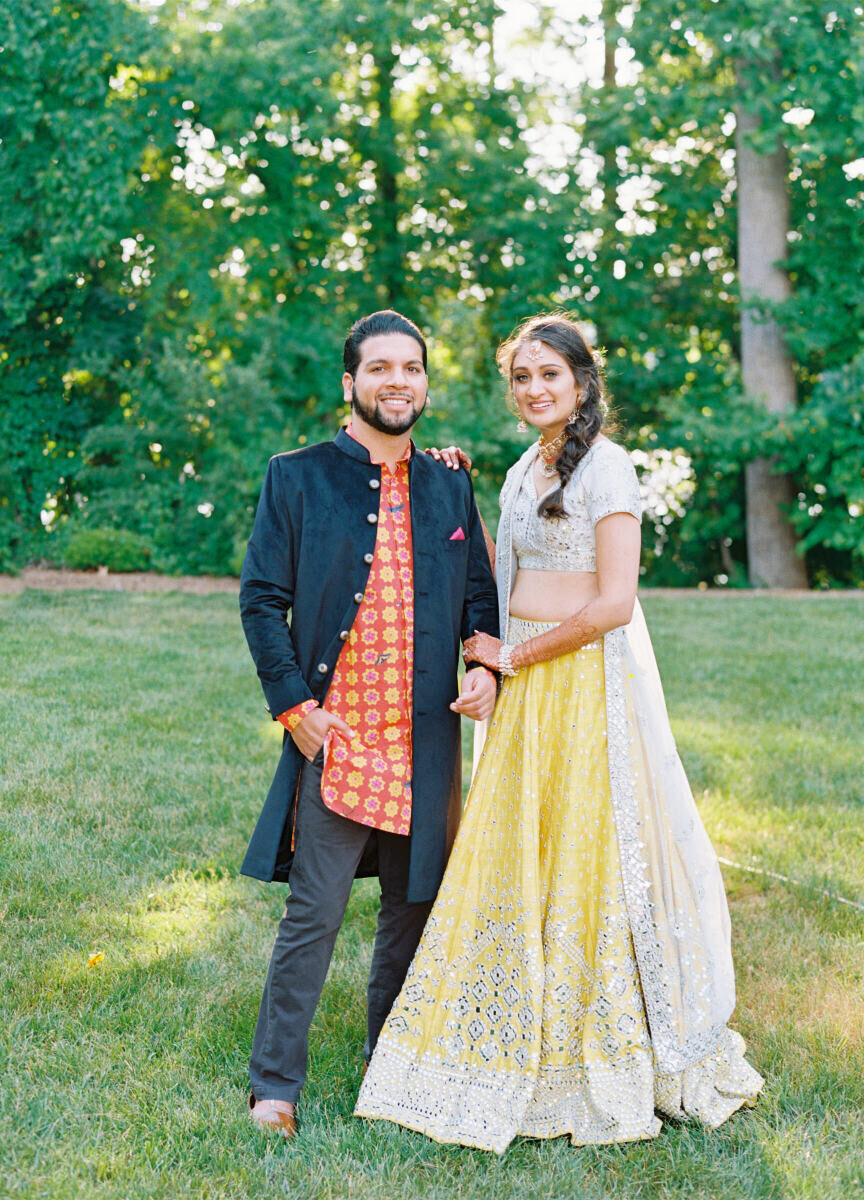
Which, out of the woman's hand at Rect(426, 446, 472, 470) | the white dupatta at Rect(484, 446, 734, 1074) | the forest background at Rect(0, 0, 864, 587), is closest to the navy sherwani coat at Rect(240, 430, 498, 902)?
the woman's hand at Rect(426, 446, 472, 470)

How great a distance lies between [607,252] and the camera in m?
13.5

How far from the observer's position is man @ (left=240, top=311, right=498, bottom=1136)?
277cm

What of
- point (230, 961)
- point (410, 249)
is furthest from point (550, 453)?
point (410, 249)

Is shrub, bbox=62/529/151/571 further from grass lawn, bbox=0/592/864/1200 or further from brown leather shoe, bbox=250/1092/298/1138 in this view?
brown leather shoe, bbox=250/1092/298/1138

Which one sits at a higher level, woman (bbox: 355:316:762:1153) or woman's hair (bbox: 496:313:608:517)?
woman's hair (bbox: 496:313:608:517)

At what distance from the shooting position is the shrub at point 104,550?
464 inches

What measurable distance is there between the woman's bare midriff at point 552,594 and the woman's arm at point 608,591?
0.06 meters

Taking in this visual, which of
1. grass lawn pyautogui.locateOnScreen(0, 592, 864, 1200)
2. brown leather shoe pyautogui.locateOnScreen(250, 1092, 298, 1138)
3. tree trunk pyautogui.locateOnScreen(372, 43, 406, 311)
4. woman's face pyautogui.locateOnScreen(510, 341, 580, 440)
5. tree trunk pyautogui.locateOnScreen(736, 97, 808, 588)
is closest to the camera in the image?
grass lawn pyautogui.locateOnScreen(0, 592, 864, 1200)

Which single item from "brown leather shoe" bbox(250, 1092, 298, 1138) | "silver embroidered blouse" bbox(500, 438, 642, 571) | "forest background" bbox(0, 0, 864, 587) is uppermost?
"forest background" bbox(0, 0, 864, 587)

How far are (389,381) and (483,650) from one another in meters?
0.69

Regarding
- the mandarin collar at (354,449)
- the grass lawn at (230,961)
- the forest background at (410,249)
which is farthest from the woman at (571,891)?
the forest background at (410,249)

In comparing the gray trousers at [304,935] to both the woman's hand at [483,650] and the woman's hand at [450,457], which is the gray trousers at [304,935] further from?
the woman's hand at [450,457]

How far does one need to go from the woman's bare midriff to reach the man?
0.59 feet

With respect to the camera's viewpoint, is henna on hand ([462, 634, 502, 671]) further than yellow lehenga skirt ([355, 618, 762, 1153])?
Yes
